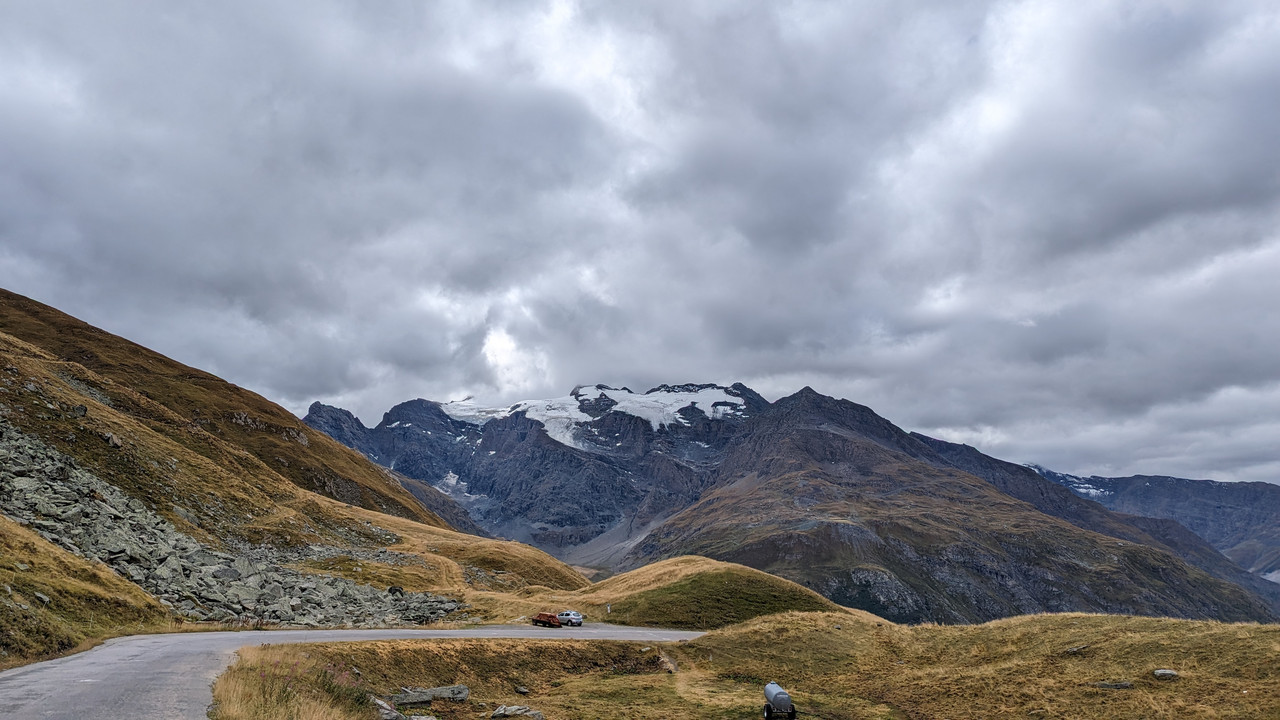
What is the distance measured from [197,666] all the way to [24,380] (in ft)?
234

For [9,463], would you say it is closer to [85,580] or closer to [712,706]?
[85,580]

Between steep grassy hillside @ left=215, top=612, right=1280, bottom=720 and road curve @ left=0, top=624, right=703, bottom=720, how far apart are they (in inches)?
52.3

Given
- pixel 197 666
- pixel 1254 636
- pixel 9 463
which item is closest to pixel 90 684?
pixel 197 666

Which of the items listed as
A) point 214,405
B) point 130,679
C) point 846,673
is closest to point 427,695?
point 130,679

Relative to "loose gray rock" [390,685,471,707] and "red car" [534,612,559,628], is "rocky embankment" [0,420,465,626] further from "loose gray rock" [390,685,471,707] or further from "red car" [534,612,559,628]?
"loose gray rock" [390,685,471,707]

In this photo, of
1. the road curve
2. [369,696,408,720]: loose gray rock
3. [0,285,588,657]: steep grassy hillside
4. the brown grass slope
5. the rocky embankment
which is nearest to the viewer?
the road curve

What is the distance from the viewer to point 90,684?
69.6 ft

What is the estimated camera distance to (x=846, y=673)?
4378 cm

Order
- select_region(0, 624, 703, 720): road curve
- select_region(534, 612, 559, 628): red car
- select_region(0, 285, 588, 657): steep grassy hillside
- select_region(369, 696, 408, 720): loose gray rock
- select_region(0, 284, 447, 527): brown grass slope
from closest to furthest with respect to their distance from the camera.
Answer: select_region(0, 624, 703, 720): road curve, select_region(369, 696, 408, 720): loose gray rock, select_region(0, 285, 588, 657): steep grassy hillside, select_region(534, 612, 559, 628): red car, select_region(0, 284, 447, 527): brown grass slope

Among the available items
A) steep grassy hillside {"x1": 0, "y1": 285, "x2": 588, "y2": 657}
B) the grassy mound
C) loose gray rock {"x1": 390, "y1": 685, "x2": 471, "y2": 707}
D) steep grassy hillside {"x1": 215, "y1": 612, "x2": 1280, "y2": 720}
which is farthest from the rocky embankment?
the grassy mound

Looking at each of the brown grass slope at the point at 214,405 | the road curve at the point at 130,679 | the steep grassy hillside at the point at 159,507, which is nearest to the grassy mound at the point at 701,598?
the steep grassy hillside at the point at 159,507

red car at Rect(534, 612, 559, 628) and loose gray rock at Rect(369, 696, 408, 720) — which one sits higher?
loose gray rock at Rect(369, 696, 408, 720)

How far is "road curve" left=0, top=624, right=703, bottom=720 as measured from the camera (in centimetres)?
1817

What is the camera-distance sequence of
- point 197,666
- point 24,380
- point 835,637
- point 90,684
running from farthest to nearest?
point 24,380, point 835,637, point 197,666, point 90,684
